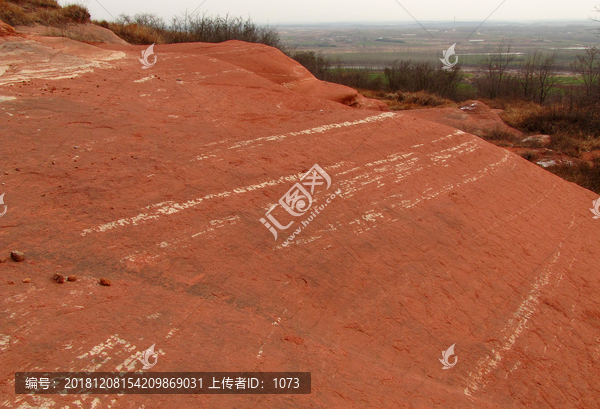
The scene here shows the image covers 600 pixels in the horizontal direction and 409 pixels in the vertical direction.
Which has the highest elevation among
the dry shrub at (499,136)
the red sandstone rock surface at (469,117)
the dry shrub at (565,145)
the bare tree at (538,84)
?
the bare tree at (538,84)

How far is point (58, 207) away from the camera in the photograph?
3500 mm

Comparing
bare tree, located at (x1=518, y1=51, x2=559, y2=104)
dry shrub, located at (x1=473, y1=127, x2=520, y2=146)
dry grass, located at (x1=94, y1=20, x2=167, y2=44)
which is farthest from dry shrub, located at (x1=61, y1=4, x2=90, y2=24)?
bare tree, located at (x1=518, y1=51, x2=559, y2=104)

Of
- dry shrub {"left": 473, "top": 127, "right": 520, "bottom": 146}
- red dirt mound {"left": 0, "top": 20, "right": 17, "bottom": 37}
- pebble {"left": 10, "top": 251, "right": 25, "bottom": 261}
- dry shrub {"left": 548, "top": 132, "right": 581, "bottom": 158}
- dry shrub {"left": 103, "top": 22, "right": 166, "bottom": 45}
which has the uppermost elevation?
dry shrub {"left": 103, "top": 22, "right": 166, "bottom": 45}

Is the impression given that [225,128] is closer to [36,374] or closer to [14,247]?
[14,247]

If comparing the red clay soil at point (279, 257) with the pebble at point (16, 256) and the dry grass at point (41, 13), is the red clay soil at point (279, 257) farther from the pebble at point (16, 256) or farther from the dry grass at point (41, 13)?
the dry grass at point (41, 13)

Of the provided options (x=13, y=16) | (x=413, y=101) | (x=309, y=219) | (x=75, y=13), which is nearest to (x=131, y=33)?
(x=75, y=13)

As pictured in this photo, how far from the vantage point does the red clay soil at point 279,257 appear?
8.61ft

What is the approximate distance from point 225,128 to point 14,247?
2837 mm

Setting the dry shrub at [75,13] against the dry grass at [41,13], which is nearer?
the dry grass at [41,13]

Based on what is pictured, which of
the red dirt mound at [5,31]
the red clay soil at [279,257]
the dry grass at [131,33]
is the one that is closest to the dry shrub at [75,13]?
the dry grass at [131,33]

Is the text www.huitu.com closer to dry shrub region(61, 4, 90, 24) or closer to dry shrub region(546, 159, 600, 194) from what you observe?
dry shrub region(546, 159, 600, 194)

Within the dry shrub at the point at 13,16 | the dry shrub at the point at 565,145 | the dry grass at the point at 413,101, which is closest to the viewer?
the dry shrub at the point at 565,145

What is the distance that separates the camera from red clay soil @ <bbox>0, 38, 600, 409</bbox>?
8.61 feet

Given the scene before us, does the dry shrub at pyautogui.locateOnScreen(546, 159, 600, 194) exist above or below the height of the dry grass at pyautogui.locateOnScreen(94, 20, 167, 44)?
below
